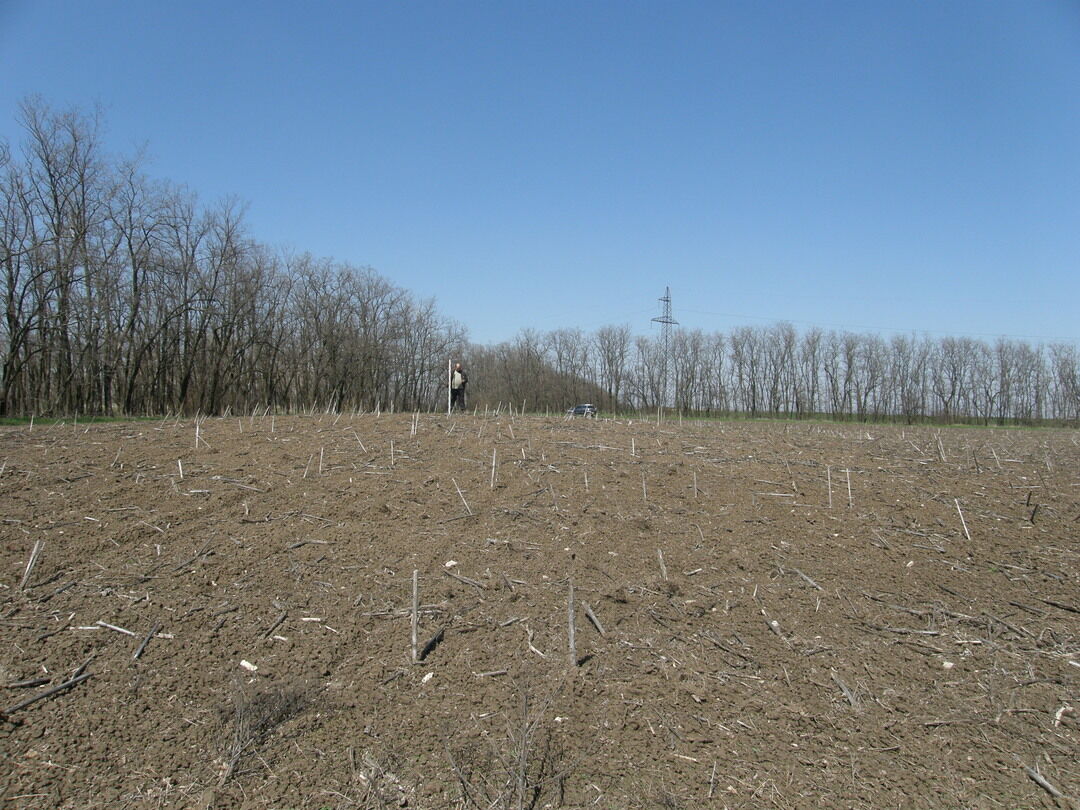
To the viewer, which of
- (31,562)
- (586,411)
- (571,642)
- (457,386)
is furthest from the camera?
(586,411)

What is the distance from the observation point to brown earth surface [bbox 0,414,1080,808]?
3.30 m

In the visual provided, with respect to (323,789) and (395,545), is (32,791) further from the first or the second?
(395,545)

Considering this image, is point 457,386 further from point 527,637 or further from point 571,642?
point 571,642

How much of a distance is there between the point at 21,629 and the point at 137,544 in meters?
1.22

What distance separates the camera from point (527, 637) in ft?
14.5

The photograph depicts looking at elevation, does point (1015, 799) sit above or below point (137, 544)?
below

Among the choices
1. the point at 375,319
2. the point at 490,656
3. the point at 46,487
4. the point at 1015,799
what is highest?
the point at 375,319

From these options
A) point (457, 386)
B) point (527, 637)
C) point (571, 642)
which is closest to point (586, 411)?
point (457, 386)

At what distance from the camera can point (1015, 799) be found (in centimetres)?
317


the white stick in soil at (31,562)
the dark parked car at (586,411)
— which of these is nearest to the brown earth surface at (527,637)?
the white stick in soil at (31,562)

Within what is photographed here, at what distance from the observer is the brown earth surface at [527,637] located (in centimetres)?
330

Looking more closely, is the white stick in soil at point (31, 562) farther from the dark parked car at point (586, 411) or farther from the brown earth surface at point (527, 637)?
the dark parked car at point (586, 411)

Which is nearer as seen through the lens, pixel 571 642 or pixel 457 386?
pixel 571 642

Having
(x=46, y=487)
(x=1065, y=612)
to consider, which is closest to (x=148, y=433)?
(x=46, y=487)
